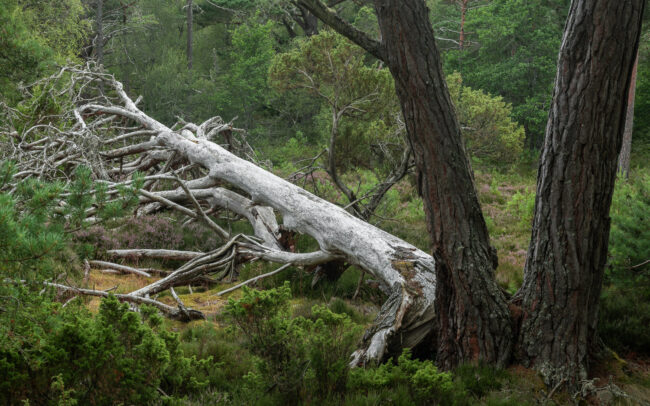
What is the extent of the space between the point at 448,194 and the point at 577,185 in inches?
33.6

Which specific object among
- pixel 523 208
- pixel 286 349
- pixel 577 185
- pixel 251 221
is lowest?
pixel 251 221

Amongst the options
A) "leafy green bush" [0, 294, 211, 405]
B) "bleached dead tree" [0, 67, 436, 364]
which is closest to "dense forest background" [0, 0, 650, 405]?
"leafy green bush" [0, 294, 211, 405]

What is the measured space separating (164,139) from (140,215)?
1471mm

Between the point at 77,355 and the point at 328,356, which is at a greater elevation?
the point at 77,355

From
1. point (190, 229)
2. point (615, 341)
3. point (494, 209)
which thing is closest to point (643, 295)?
point (615, 341)

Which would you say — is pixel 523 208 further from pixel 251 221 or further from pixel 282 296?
pixel 282 296

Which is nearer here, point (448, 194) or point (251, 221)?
point (448, 194)

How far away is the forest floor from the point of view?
10.4 feet

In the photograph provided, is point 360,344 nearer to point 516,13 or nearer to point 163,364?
point 163,364

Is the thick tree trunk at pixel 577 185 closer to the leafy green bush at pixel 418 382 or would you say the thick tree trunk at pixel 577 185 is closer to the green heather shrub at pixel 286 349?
the leafy green bush at pixel 418 382

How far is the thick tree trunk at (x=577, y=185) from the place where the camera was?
9.78 feet

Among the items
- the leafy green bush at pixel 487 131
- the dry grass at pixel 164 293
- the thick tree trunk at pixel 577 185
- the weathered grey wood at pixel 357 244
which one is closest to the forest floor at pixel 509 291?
the dry grass at pixel 164 293

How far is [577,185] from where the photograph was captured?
3137 millimetres

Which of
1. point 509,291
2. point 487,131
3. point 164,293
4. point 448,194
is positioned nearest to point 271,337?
point 448,194
